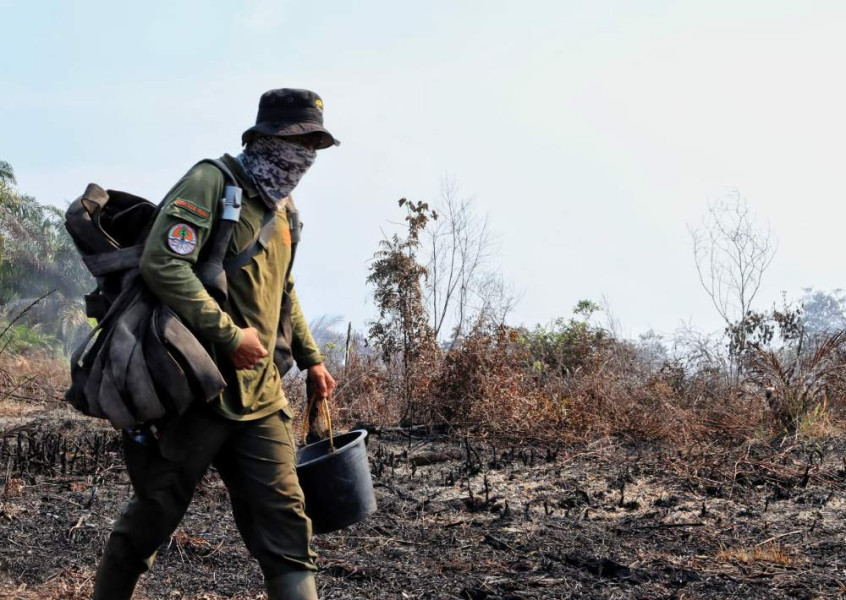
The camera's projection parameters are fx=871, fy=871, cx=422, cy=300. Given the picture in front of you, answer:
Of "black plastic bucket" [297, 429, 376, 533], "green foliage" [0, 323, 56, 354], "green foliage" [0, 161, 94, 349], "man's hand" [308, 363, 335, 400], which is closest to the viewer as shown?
"black plastic bucket" [297, 429, 376, 533]

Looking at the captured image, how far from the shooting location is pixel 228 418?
2949 millimetres

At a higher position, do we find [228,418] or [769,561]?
[228,418]

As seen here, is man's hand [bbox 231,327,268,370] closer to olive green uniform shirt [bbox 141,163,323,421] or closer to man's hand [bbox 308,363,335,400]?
olive green uniform shirt [bbox 141,163,323,421]

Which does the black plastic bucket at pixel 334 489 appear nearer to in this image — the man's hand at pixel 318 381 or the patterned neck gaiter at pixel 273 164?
the man's hand at pixel 318 381

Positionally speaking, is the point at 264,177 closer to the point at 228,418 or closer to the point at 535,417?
the point at 228,418

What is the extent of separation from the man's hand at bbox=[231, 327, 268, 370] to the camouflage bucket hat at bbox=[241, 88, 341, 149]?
2.40 ft

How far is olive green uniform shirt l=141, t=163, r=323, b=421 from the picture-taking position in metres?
2.81

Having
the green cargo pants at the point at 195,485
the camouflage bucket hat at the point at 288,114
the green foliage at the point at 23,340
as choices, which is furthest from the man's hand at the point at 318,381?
the green foliage at the point at 23,340

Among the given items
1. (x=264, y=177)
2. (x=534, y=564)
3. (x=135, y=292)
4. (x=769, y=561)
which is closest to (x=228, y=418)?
(x=135, y=292)

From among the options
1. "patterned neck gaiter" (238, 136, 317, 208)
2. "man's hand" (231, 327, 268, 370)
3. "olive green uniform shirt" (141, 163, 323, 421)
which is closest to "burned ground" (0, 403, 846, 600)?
"olive green uniform shirt" (141, 163, 323, 421)

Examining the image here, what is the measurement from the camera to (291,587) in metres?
2.91

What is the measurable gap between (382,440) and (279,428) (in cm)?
581

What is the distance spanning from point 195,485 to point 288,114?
1342 millimetres

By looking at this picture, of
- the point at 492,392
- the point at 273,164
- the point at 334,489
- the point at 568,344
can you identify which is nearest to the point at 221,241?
the point at 273,164
